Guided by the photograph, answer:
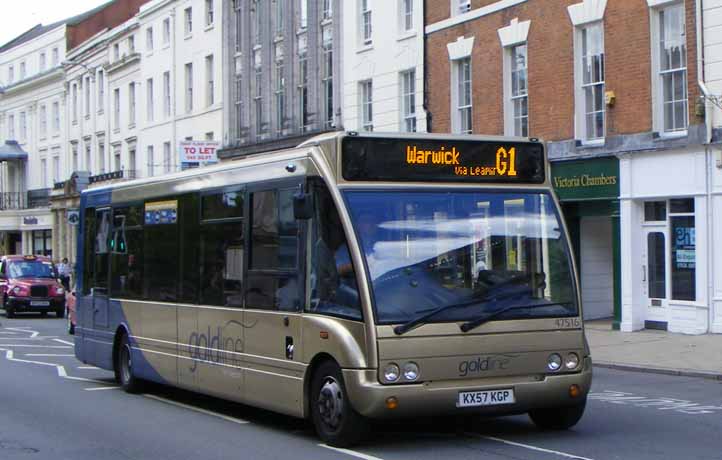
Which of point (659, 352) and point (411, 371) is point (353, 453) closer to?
point (411, 371)

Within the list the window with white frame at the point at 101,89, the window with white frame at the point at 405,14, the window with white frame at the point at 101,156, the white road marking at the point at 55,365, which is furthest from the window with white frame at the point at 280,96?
the window with white frame at the point at 101,156

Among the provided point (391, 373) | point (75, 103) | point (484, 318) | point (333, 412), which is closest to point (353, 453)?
point (333, 412)

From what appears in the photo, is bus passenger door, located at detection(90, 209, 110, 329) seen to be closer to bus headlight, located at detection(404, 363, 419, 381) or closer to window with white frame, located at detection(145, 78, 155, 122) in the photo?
bus headlight, located at detection(404, 363, 419, 381)

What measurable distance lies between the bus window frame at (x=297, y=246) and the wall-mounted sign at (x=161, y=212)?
2.18 metres

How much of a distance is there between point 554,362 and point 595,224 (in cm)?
1693

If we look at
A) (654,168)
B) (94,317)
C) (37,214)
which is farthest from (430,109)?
(37,214)

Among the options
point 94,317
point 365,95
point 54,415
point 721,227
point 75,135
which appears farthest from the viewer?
point 75,135

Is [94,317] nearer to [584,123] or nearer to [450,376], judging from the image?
[450,376]

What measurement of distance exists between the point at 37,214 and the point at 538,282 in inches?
2467

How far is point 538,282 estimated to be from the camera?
10484 mm

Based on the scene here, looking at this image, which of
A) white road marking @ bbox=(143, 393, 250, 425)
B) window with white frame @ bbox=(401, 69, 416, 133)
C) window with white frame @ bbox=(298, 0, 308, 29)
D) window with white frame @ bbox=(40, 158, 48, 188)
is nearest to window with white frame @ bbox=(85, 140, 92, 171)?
window with white frame @ bbox=(40, 158, 48, 188)

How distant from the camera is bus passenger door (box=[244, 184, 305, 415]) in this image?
1092cm

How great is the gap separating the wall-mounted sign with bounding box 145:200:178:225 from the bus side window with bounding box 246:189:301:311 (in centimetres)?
237

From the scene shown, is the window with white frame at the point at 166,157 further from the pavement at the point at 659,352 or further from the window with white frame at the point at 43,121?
the pavement at the point at 659,352
